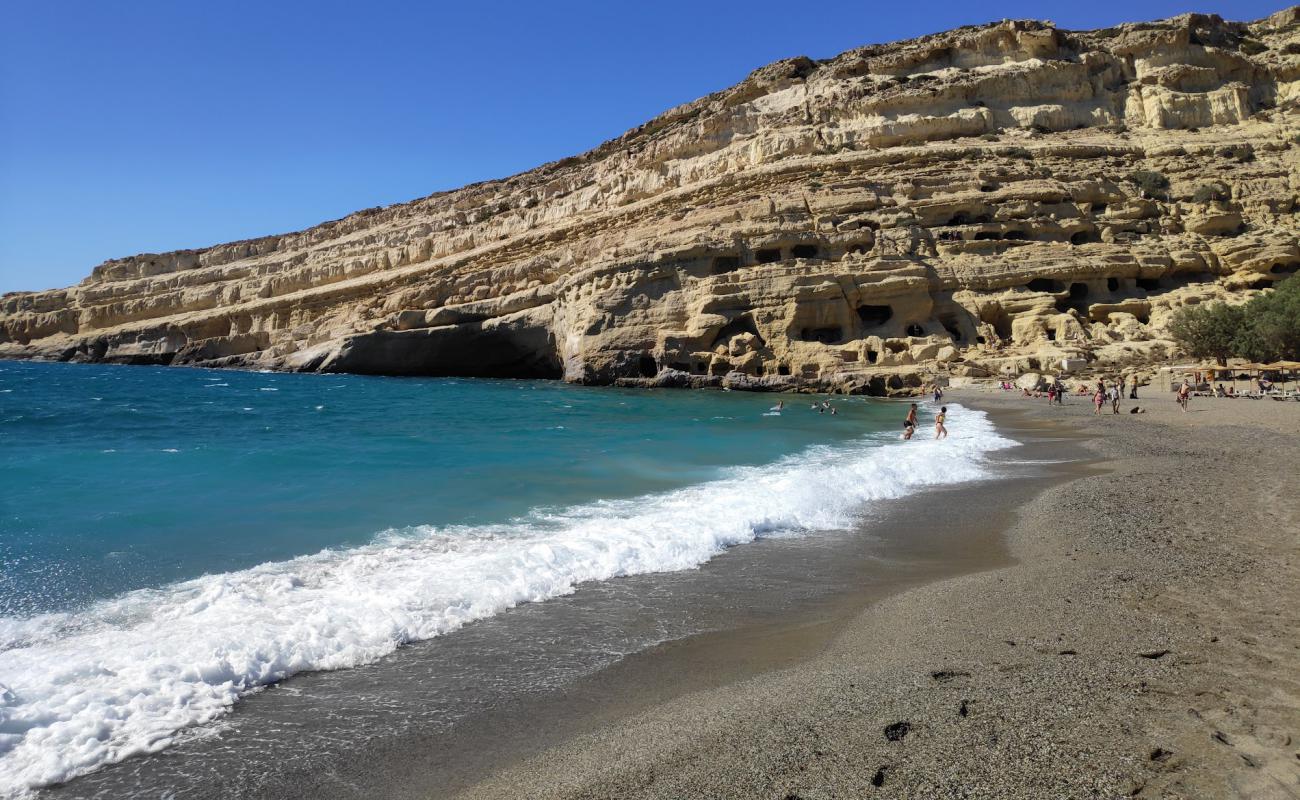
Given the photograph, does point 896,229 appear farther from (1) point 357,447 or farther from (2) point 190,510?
(2) point 190,510

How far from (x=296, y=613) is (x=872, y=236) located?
3284cm

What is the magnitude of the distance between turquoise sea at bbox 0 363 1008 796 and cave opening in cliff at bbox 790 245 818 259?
585 inches

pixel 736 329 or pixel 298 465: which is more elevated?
pixel 736 329

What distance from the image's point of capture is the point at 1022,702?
12.8 ft

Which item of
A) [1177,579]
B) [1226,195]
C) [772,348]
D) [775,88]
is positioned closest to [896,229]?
[772,348]

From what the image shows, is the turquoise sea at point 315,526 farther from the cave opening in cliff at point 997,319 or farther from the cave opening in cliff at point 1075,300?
the cave opening in cliff at point 1075,300

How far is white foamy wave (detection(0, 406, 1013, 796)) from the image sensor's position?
4012 mm

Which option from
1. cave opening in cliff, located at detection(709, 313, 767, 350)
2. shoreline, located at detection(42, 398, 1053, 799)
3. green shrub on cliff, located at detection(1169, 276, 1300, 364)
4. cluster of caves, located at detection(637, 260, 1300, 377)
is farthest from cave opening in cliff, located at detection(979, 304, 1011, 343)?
shoreline, located at detection(42, 398, 1053, 799)

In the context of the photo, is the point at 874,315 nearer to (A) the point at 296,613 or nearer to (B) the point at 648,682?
(B) the point at 648,682

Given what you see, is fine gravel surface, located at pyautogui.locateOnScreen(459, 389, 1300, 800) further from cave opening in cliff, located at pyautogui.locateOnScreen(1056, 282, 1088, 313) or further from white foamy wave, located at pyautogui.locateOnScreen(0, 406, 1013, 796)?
cave opening in cliff, located at pyautogui.locateOnScreen(1056, 282, 1088, 313)

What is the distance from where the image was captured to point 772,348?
3231cm

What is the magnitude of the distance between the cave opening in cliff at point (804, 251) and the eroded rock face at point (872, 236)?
0.11 metres

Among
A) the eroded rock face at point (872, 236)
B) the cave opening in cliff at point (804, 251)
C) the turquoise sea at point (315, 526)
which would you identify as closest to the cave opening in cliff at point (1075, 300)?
the eroded rock face at point (872, 236)

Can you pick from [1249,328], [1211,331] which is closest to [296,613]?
[1211,331]
